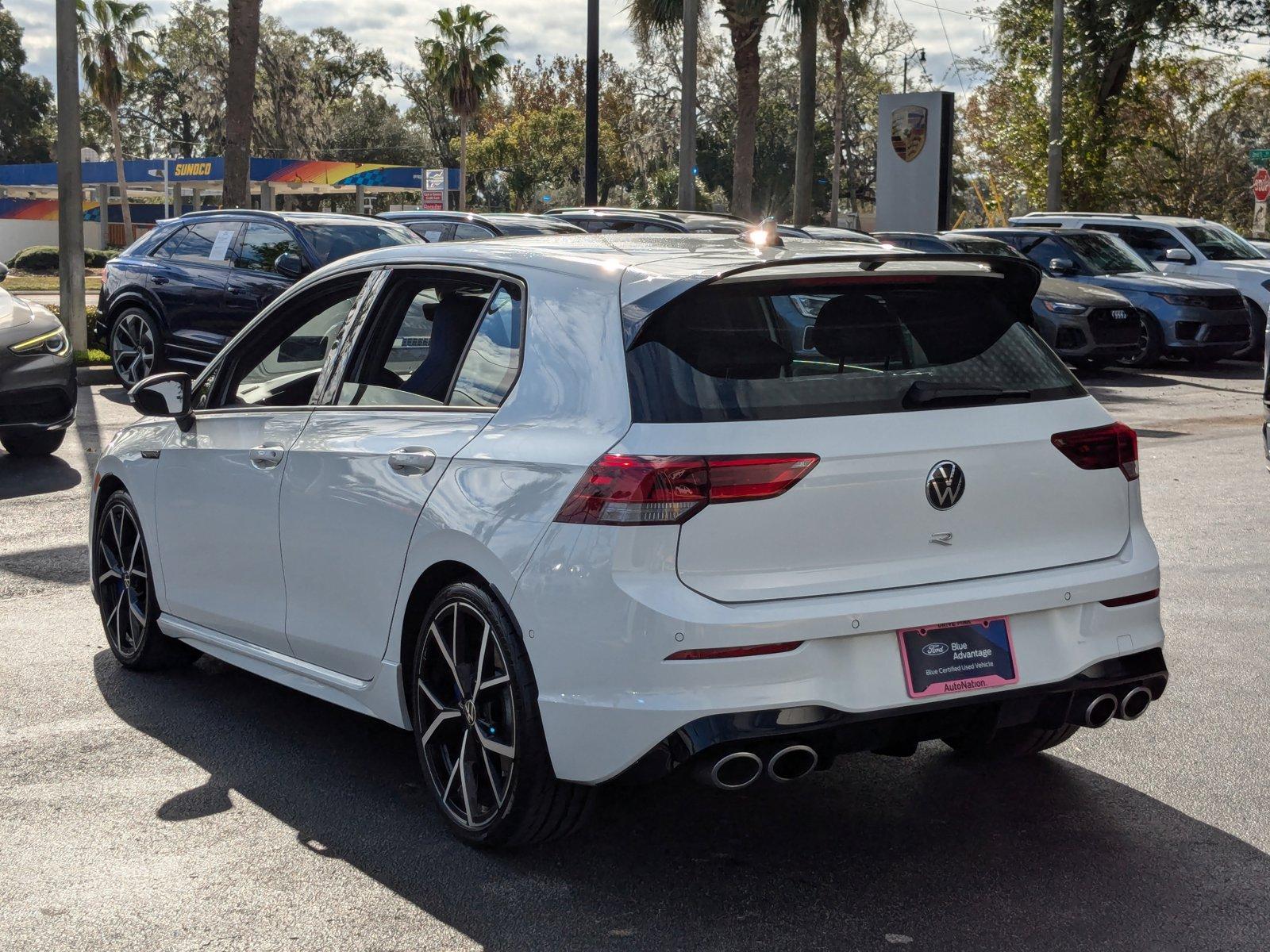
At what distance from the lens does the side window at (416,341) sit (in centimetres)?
461

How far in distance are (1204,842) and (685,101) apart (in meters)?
19.8

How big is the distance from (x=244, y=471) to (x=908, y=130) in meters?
22.3

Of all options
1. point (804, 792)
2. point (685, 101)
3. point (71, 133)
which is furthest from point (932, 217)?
point (804, 792)

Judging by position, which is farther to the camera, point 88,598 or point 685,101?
point 685,101

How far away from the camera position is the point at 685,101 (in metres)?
23.0

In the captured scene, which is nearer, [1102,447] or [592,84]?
[1102,447]

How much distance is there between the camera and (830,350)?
13.4 ft

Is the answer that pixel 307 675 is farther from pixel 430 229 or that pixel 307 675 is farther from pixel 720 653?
pixel 430 229

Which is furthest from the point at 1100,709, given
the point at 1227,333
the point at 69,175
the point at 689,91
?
the point at 689,91

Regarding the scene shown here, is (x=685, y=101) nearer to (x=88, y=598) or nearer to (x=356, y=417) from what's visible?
(x=88, y=598)

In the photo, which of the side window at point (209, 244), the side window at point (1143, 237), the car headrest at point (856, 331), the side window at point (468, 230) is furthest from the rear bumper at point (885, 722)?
the side window at point (1143, 237)

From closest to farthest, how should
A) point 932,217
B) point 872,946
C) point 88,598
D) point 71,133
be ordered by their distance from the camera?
point 872,946 → point 88,598 → point 71,133 → point 932,217

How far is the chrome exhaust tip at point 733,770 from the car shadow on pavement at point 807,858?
36 centimetres

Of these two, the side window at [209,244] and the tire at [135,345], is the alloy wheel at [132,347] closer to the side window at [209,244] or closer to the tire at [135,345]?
the tire at [135,345]
